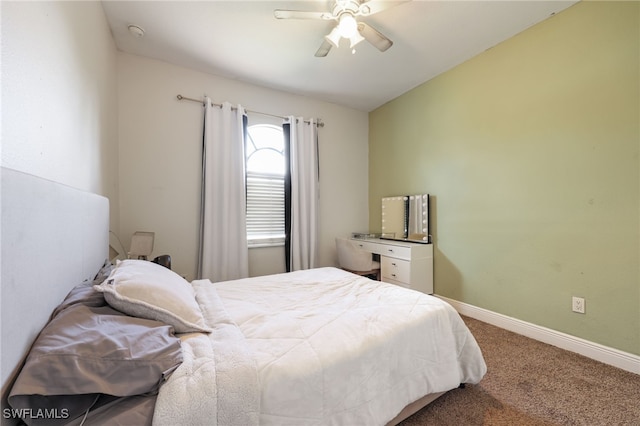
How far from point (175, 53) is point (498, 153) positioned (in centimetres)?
343

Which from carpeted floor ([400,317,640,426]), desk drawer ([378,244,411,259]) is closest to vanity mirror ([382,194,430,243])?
desk drawer ([378,244,411,259])

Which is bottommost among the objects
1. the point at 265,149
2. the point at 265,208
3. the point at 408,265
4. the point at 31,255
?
the point at 408,265

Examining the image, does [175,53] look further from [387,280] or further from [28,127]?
[387,280]

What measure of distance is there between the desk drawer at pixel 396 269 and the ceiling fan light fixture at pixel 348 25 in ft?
7.60

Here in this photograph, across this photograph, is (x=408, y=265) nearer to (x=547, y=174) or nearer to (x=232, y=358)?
(x=547, y=174)

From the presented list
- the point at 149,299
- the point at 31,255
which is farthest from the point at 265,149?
the point at 31,255

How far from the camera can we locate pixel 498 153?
2.47 metres

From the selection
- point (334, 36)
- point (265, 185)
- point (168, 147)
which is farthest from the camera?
point (265, 185)

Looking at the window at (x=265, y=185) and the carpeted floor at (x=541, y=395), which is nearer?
the carpeted floor at (x=541, y=395)

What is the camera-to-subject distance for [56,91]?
3.69 ft

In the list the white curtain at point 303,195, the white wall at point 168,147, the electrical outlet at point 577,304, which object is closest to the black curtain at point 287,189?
the white curtain at point 303,195

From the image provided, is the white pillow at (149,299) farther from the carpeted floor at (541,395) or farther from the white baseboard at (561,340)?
the white baseboard at (561,340)

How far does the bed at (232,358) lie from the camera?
2.23ft

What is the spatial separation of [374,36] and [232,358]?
2.33m
